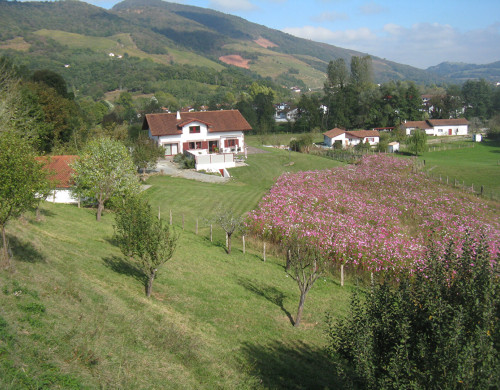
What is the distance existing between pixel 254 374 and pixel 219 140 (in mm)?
48368

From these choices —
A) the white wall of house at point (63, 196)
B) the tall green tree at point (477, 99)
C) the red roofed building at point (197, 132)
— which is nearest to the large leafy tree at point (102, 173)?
the white wall of house at point (63, 196)

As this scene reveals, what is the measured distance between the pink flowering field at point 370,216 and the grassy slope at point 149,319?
8.23 feet

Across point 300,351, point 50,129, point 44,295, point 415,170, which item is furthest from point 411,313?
point 50,129

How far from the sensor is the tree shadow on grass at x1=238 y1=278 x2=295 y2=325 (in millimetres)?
17916

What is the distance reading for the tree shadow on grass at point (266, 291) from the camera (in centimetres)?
1792

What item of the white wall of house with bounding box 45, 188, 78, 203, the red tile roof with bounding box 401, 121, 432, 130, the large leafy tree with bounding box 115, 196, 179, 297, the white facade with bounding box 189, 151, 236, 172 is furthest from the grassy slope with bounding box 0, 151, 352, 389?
the red tile roof with bounding box 401, 121, 432, 130

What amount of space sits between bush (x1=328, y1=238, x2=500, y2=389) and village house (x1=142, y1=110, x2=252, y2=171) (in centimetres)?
4607

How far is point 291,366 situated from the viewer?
12.6 m

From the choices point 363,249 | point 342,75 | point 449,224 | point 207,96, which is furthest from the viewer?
point 207,96

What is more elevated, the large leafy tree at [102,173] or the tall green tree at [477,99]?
the tall green tree at [477,99]

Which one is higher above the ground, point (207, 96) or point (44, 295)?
point (207, 96)

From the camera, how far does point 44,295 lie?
40.1 feet

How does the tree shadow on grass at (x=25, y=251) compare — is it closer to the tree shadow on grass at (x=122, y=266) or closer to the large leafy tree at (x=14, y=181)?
the large leafy tree at (x=14, y=181)

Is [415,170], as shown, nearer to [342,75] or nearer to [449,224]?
[449,224]
